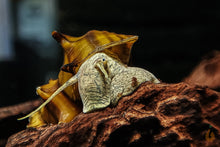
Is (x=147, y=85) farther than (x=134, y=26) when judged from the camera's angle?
No

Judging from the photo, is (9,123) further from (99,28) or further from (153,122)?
(153,122)

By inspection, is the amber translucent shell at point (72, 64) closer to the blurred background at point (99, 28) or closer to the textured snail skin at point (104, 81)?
the textured snail skin at point (104, 81)

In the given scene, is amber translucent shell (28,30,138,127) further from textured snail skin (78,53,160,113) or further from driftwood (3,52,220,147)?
driftwood (3,52,220,147)

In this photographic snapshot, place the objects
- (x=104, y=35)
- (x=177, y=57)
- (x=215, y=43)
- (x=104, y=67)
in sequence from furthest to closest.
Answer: (x=177, y=57) < (x=215, y=43) < (x=104, y=35) < (x=104, y=67)

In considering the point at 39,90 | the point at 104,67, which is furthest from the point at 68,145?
the point at 39,90

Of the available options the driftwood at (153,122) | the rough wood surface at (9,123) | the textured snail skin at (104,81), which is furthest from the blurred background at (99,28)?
the driftwood at (153,122)

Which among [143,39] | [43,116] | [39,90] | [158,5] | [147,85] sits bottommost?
[43,116]

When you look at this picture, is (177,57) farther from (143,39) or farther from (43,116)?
(43,116)
